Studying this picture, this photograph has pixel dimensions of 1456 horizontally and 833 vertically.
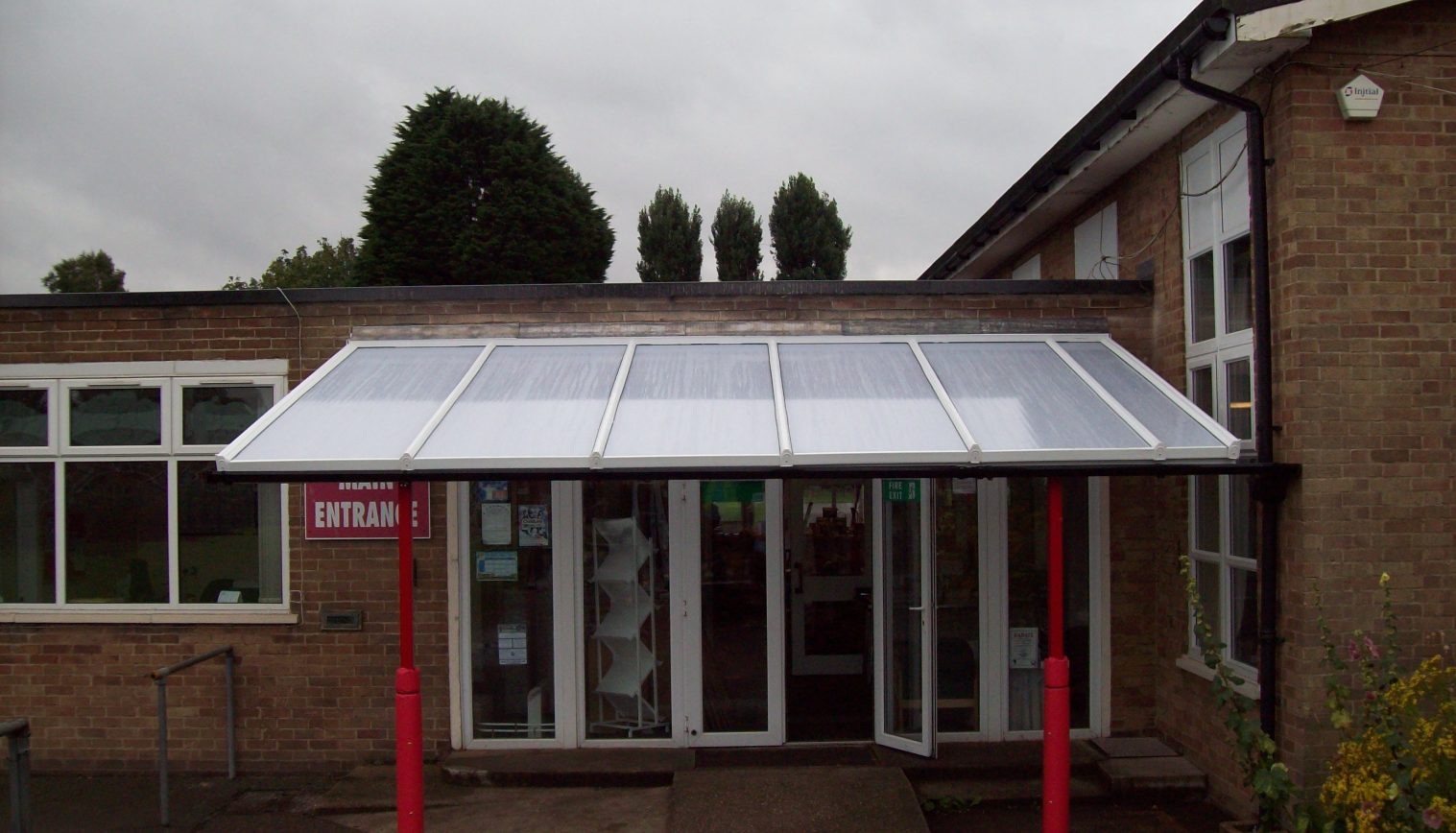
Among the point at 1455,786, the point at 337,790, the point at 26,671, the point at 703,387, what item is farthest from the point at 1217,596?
the point at 26,671

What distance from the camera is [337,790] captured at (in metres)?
6.36

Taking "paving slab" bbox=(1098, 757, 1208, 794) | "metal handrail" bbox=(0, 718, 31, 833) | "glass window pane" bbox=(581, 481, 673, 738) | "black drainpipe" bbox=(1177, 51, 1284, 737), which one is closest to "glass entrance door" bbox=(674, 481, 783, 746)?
"glass window pane" bbox=(581, 481, 673, 738)

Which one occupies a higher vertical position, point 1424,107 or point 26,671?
point 1424,107

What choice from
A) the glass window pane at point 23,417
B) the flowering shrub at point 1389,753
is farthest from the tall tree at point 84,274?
the flowering shrub at point 1389,753

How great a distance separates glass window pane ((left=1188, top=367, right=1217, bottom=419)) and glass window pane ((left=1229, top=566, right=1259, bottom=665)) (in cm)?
102

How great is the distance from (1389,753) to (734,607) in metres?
3.79

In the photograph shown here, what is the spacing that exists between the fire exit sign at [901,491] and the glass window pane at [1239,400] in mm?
1889

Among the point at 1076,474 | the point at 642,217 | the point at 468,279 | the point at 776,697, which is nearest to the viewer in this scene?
the point at 1076,474

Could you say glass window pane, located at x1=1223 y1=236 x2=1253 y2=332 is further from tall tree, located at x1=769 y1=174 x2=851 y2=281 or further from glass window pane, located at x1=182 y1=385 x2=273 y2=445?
tall tree, located at x1=769 y1=174 x2=851 y2=281

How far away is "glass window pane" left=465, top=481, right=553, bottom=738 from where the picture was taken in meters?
6.90

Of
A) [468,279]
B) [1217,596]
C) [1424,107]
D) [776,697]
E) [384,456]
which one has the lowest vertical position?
[776,697]

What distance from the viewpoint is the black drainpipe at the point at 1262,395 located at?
522 cm

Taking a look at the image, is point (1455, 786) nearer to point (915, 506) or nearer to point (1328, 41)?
point (915, 506)

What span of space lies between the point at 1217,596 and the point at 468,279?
22645mm
